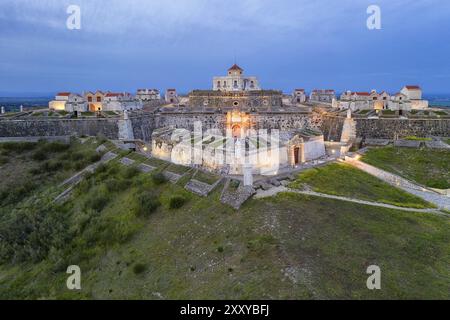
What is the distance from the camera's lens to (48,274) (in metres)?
17.9

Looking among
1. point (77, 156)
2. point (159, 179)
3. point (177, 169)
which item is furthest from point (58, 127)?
point (159, 179)

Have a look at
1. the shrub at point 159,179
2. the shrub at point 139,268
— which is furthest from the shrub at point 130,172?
the shrub at point 139,268

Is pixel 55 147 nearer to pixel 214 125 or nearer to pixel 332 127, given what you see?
pixel 214 125

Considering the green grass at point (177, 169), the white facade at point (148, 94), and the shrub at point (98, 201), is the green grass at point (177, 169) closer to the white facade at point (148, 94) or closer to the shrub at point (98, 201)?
the shrub at point (98, 201)

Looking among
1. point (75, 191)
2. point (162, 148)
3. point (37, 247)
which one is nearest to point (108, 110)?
point (162, 148)

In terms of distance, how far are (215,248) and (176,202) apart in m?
5.94

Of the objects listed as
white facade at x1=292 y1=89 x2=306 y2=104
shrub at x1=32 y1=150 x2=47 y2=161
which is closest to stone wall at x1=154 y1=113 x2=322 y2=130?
shrub at x1=32 y1=150 x2=47 y2=161

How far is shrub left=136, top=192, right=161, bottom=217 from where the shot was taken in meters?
21.5

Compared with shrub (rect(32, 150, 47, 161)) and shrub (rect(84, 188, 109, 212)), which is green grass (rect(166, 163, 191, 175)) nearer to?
shrub (rect(84, 188, 109, 212))

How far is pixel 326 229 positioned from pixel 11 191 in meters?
26.8

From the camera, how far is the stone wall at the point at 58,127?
44.6 metres

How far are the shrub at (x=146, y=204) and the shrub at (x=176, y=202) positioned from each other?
1.39m
